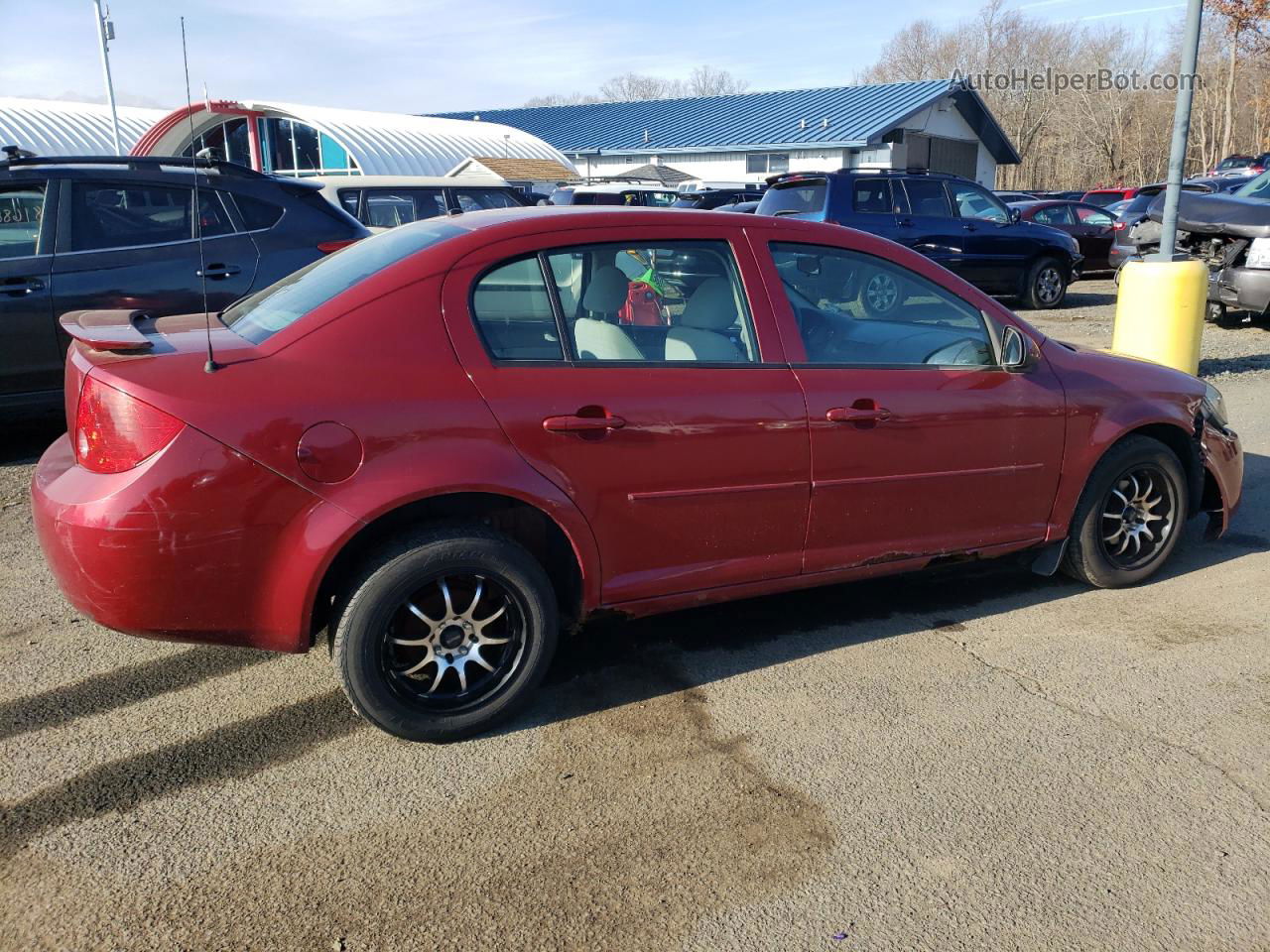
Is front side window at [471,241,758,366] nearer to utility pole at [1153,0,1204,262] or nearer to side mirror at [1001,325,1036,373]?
side mirror at [1001,325,1036,373]

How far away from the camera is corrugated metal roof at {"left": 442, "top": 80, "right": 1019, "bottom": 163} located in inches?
1457

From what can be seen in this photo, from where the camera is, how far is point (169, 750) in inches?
130

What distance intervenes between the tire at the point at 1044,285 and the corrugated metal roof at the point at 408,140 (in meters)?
21.0

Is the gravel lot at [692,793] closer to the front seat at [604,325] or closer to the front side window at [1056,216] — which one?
the front seat at [604,325]

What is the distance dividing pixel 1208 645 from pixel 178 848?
3715 mm

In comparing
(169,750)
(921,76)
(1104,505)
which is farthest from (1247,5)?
(169,750)

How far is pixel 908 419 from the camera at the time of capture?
3939mm

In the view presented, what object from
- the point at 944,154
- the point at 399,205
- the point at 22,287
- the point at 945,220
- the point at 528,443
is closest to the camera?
the point at 528,443

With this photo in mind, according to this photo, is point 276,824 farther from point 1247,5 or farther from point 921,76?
point 921,76

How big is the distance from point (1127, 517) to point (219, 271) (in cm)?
540

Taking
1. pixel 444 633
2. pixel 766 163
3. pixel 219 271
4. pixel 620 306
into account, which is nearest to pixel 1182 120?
pixel 620 306

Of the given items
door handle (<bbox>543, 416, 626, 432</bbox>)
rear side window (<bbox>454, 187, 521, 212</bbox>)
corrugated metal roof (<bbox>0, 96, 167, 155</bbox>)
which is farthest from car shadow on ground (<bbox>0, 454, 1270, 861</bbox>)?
corrugated metal roof (<bbox>0, 96, 167, 155</bbox>)

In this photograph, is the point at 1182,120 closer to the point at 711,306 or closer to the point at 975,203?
the point at 975,203

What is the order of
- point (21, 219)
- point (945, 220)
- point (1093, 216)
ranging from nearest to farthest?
point (21, 219) → point (945, 220) → point (1093, 216)
